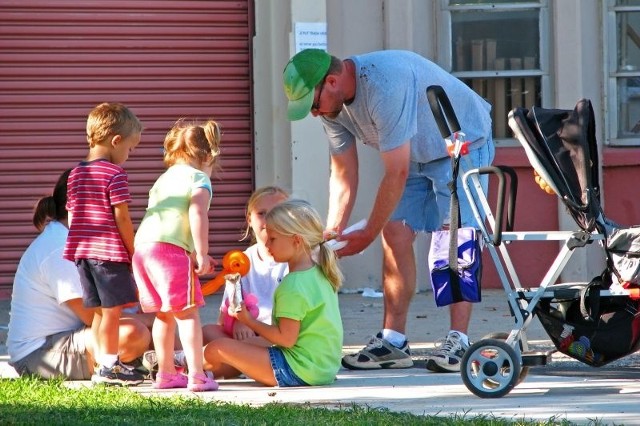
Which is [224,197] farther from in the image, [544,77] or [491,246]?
[491,246]

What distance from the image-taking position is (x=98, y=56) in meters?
9.97

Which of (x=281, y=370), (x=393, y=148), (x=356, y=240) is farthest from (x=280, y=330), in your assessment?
(x=393, y=148)

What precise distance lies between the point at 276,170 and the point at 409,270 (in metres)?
3.48

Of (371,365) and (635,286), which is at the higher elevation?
(635,286)

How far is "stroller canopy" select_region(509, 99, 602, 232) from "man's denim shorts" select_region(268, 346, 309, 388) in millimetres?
1501

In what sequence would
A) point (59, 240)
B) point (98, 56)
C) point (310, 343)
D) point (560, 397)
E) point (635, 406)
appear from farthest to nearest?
point (98, 56) < point (59, 240) < point (310, 343) < point (560, 397) < point (635, 406)

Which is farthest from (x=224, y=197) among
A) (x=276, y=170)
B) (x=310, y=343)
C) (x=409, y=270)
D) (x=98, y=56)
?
(x=310, y=343)

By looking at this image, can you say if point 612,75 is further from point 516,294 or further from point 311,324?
point 311,324

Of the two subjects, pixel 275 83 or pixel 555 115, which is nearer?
pixel 555 115

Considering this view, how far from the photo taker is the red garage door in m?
9.91

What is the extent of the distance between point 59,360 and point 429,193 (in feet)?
7.04

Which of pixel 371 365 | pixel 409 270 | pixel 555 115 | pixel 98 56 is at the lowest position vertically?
pixel 371 365

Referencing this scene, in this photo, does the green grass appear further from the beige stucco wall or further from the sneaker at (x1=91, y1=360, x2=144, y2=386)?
the beige stucco wall

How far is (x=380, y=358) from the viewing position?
674 cm
